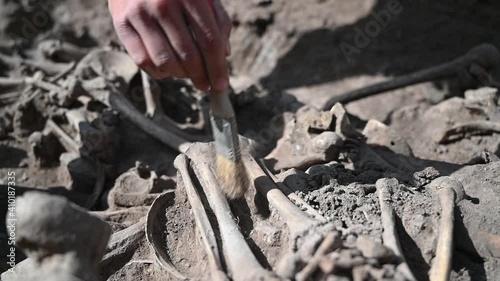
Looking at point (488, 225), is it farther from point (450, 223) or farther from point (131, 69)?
point (131, 69)

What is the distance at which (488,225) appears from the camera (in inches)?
81.3

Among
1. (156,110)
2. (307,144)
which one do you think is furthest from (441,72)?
(156,110)

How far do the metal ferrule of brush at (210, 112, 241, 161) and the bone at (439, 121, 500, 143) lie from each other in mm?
1760

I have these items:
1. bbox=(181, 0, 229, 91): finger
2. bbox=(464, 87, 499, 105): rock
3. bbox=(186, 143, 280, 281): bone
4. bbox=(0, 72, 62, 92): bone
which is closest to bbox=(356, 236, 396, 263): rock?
bbox=(186, 143, 280, 281): bone

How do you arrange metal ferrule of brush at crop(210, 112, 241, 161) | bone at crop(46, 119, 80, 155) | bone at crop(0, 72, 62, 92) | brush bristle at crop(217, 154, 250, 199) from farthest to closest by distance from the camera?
bone at crop(0, 72, 62, 92)
bone at crop(46, 119, 80, 155)
brush bristle at crop(217, 154, 250, 199)
metal ferrule of brush at crop(210, 112, 241, 161)

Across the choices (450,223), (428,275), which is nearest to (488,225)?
(450,223)

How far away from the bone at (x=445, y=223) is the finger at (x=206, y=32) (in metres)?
1.00

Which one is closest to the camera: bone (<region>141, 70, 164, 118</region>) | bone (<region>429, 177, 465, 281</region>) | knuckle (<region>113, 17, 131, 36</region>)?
bone (<region>429, 177, 465, 281</region>)

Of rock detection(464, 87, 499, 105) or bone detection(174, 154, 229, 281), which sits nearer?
bone detection(174, 154, 229, 281)

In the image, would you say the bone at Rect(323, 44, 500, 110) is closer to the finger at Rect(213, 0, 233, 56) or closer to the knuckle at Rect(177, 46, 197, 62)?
the finger at Rect(213, 0, 233, 56)

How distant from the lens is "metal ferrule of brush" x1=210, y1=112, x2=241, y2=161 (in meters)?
2.09

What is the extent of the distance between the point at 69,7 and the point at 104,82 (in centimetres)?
202

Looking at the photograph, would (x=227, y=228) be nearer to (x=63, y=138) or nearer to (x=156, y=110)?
(x=156, y=110)

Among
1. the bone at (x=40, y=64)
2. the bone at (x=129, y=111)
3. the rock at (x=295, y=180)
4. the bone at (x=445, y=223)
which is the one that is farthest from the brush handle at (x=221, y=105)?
the bone at (x=40, y=64)
